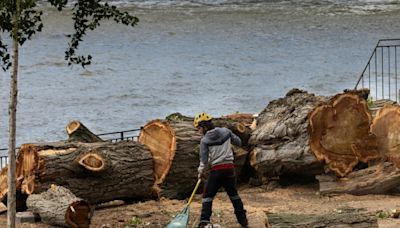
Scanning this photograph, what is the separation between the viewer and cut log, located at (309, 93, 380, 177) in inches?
568

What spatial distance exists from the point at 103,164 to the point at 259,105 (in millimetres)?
12088

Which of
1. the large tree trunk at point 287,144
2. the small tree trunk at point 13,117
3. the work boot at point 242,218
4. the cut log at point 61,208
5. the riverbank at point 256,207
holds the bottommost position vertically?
the riverbank at point 256,207

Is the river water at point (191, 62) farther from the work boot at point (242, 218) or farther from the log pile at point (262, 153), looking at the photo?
the work boot at point (242, 218)

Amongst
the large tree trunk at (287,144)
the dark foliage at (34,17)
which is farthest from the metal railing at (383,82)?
the dark foliage at (34,17)

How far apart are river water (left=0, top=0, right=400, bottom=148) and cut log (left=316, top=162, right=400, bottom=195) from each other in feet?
30.9

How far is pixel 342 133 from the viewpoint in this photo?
572 inches

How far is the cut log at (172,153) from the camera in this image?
14094mm

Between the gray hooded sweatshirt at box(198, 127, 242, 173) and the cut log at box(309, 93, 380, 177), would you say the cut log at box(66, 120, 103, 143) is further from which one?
the cut log at box(309, 93, 380, 177)

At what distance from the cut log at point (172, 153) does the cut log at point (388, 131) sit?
108 inches

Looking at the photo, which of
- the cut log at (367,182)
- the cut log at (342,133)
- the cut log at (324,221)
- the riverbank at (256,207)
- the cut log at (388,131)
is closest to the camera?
the cut log at (324,221)

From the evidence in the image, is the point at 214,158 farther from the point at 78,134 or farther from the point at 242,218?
the point at 78,134

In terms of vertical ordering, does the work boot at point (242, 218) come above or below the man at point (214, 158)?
below

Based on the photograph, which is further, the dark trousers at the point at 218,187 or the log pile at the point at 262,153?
the log pile at the point at 262,153

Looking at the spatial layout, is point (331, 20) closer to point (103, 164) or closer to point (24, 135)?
point (24, 135)
